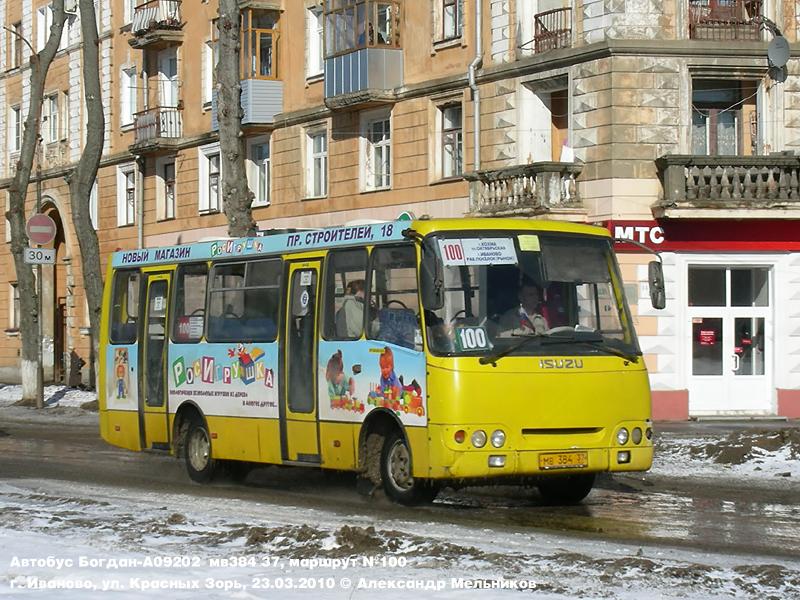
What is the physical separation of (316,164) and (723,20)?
481 inches

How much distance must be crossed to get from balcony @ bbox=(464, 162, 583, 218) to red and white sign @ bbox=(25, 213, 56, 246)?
9565mm

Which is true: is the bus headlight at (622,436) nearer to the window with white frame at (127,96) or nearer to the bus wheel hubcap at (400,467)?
the bus wheel hubcap at (400,467)

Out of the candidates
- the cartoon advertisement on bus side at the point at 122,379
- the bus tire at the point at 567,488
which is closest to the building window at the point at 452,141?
the cartoon advertisement on bus side at the point at 122,379

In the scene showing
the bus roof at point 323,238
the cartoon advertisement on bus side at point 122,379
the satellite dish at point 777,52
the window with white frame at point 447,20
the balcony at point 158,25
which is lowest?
the cartoon advertisement on bus side at point 122,379

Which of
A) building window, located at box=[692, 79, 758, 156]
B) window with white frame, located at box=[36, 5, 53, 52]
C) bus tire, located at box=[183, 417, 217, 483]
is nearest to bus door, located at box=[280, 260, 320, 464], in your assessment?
bus tire, located at box=[183, 417, 217, 483]

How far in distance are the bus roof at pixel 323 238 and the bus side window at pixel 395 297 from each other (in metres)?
0.18

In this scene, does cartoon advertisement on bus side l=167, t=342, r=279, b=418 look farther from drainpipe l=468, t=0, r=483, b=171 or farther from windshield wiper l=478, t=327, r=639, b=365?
drainpipe l=468, t=0, r=483, b=171

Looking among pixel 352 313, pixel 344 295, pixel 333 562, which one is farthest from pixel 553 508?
pixel 333 562

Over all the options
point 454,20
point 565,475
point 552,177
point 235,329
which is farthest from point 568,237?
point 454,20

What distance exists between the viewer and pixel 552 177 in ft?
99.1

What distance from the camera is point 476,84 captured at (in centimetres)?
3303

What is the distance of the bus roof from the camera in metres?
14.8

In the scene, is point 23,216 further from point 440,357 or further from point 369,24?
point 440,357

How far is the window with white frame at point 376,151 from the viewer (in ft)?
120
